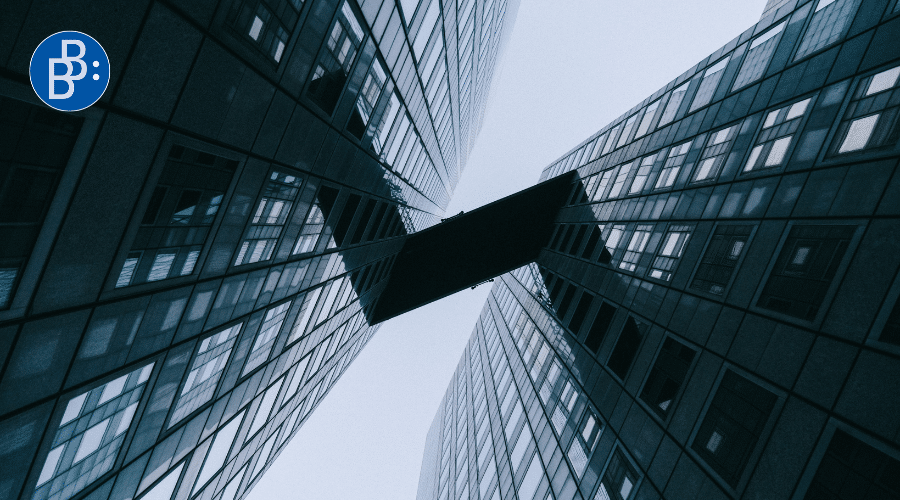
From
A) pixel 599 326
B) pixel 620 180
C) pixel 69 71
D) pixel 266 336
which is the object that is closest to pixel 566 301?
pixel 599 326

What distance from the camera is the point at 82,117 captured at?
564 cm

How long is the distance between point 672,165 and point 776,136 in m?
6.16

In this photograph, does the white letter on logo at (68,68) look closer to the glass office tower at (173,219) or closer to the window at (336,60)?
the glass office tower at (173,219)

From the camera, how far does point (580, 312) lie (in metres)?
23.2

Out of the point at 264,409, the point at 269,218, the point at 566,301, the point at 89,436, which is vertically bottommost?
the point at 264,409

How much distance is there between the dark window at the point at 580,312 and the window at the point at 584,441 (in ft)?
16.6

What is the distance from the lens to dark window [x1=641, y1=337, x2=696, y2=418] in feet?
43.5

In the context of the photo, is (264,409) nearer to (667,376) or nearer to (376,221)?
(376,221)

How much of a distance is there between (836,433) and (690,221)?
8.94 m

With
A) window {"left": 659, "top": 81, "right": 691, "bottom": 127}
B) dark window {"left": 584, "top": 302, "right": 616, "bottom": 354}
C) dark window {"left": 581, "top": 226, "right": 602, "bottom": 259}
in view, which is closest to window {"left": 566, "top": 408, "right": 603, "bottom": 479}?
dark window {"left": 584, "top": 302, "right": 616, "bottom": 354}

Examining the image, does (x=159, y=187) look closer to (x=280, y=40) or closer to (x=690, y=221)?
(x=280, y=40)

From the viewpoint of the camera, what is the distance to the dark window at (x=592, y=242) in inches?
984

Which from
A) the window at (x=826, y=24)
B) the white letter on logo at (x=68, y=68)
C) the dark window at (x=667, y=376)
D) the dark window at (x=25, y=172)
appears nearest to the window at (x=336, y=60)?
the white letter on logo at (x=68, y=68)

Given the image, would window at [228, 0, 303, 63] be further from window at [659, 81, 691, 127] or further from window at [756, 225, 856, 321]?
window at [659, 81, 691, 127]
